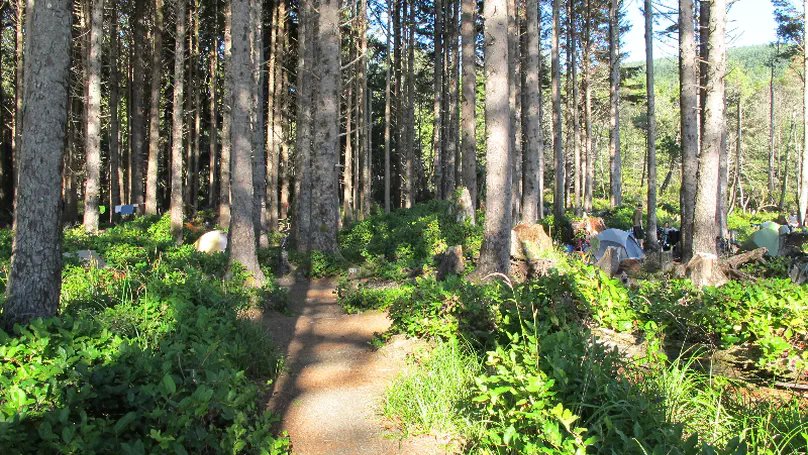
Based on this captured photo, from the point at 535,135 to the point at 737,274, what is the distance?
29.1 ft

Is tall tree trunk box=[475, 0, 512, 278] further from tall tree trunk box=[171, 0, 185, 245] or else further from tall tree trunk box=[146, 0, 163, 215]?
tall tree trunk box=[146, 0, 163, 215]

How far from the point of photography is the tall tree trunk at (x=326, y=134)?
45.0 feet

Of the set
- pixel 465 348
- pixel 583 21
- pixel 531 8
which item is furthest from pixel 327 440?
pixel 583 21

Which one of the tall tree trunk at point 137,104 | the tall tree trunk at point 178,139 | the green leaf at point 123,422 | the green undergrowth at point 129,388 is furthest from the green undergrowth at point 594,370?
the tall tree trunk at point 137,104

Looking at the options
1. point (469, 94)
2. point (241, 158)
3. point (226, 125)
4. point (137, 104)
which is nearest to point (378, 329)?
point (241, 158)

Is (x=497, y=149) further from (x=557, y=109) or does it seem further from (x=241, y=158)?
(x=557, y=109)

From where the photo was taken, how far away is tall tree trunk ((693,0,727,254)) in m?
10.7

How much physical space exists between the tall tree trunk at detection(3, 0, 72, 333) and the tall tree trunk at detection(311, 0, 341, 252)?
8.86 metres

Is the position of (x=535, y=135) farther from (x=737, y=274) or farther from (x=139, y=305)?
(x=139, y=305)

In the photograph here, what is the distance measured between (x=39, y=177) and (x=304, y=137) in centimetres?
1185

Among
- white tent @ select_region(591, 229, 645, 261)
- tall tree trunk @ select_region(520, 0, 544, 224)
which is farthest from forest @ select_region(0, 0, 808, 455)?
tall tree trunk @ select_region(520, 0, 544, 224)

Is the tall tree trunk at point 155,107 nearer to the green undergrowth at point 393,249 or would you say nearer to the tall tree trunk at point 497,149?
the green undergrowth at point 393,249

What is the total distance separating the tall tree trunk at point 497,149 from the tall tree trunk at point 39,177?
21.4ft

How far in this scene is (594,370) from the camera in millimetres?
3771
